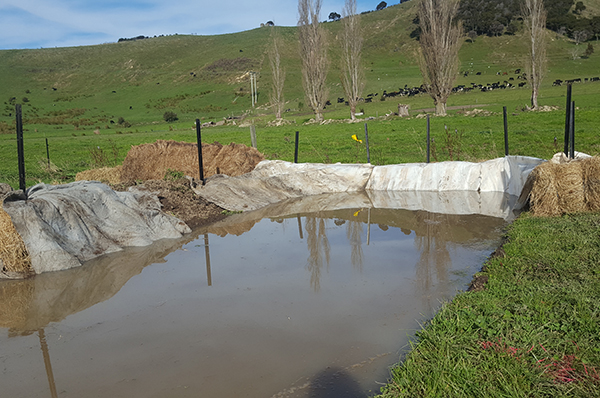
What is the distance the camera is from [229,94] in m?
70.8

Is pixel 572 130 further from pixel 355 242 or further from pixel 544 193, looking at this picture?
pixel 355 242

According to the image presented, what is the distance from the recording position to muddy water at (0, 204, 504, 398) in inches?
154

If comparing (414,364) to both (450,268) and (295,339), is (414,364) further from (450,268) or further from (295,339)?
(450,268)

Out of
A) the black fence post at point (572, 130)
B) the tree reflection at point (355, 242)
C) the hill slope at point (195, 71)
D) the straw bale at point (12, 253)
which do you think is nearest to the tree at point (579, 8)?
the hill slope at point (195, 71)

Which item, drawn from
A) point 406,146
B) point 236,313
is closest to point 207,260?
point 236,313

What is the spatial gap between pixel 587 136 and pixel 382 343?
50.4 feet

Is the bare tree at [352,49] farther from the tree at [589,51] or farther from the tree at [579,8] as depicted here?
the tree at [579,8]

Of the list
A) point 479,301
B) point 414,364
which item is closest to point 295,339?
point 414,364

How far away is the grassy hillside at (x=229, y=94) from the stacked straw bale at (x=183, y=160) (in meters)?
3.15

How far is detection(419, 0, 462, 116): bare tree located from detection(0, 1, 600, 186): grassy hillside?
2.59 m

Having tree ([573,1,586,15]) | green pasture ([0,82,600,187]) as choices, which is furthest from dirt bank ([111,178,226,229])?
tree ([573,1,586,15])

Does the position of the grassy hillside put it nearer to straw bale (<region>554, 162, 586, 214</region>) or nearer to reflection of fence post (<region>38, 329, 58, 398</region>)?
straw bale (<region>554, 162, 586, 214</region>)

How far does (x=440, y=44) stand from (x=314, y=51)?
11.2 metres

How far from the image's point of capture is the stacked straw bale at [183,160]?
14.1 meters
